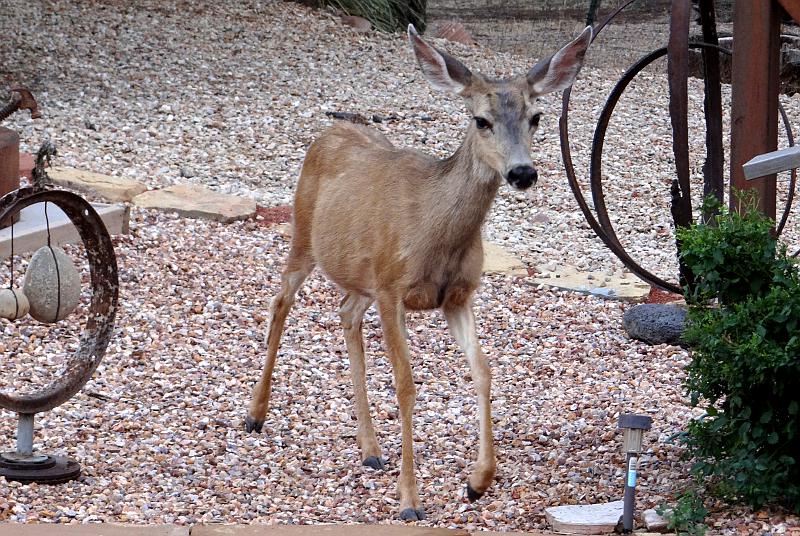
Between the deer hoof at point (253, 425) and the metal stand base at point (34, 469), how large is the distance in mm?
1027

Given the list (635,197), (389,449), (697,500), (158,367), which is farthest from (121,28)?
(697,500)

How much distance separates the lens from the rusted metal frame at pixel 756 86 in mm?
5207

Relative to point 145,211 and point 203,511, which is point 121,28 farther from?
point 203,511

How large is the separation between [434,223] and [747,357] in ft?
4.73

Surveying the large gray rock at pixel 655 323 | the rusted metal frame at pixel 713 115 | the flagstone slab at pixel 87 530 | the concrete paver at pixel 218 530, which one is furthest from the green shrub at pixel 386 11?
the flagstone slab at pixel 87 530

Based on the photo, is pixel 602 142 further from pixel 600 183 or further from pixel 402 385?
pixel 402 385

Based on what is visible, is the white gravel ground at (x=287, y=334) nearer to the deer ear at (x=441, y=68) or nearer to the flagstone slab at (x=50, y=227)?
the flagstone slab at (x=50, y=227)

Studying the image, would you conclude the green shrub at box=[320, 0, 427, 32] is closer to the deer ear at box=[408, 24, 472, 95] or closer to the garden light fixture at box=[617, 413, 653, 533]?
the deer ear at box=[408, 24, 472, 95]

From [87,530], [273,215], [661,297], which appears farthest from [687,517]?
[273,215]

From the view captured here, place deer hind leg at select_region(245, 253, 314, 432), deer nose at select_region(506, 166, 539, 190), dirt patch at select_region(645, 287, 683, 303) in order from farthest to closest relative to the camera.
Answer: dirt patch at select_region(645, 287, 683, 303) < deer hind leg at select_region(245, 253, 314, 432) < deer nose at select_region(506, 166, 539, 190)

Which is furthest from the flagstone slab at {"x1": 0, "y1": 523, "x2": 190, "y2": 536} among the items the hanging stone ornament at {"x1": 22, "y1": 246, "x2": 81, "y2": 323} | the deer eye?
the deer eye

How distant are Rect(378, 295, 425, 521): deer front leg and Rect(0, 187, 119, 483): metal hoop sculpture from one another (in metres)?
1.15

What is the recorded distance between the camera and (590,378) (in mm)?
6547

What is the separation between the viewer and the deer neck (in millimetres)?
4965
